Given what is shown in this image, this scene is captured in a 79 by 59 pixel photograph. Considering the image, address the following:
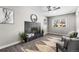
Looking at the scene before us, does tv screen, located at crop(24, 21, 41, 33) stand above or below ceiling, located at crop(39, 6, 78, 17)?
below

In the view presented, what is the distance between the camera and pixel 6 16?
2.46 m

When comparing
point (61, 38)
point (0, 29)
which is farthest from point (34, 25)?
point (0, 29)

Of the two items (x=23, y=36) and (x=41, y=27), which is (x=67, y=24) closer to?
(x=41, y=27)

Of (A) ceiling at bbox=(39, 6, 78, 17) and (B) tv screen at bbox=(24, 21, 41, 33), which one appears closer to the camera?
(A) ceiling at bbox=(39, 6, 78, 17)

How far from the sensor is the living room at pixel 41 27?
6.85ft

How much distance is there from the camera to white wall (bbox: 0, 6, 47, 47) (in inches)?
95.7

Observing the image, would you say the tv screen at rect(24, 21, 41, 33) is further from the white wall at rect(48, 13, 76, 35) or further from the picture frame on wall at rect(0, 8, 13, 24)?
the picture frame on wall at rect(0, 8, 13, 24)

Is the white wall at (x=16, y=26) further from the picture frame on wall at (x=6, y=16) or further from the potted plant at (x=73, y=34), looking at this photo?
the potted plant at (x=73, y=34)

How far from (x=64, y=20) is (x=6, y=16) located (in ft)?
6.20

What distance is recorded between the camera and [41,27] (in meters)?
2.51

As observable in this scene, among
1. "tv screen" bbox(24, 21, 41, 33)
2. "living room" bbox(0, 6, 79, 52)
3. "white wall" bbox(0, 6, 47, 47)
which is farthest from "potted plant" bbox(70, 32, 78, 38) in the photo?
"tv screen" bbox(24, 21, 41, 33)

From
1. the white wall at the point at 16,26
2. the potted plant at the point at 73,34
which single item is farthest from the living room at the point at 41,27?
the potted plant at the point at 73,34

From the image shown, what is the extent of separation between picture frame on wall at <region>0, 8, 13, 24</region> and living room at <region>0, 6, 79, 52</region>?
0.15ft
